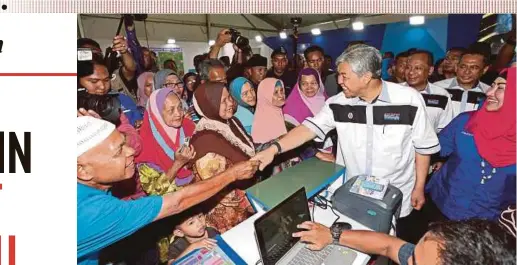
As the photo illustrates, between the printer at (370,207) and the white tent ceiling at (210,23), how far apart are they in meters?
0.66

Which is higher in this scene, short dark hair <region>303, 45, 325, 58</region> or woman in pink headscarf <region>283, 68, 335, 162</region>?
short dark hair <region>303, 45, 325, 58</region>

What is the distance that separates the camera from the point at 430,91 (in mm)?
1918

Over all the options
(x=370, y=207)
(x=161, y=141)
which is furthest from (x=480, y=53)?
(x=161, y=141)

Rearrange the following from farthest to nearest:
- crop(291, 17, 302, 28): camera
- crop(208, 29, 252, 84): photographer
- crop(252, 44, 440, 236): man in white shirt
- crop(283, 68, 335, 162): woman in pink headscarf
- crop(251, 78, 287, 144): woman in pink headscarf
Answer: crop(283, 68, 335, 162): woman in pink headscarf
crop(251, 78, 287, 144): woman in pink headscarf
crop(208, 29, 252, 84): photographer
crop(252, 44, 440, 236): man in white shirt
crop(291, 17, 302, 28): camera

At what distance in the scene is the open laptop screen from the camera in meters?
1.03

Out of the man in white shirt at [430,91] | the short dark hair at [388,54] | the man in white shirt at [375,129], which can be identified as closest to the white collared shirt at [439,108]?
the man in white shirt at [430,91]

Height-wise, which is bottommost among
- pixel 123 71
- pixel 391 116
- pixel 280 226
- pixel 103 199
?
pixel 280 226

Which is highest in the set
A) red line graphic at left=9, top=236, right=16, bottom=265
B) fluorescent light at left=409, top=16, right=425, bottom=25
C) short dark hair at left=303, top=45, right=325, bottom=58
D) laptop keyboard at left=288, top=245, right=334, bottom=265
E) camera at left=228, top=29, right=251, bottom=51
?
short dark hair at left=303, top=45, right=325, bottom=58

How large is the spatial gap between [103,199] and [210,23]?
28.8 inches

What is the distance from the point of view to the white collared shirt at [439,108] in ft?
6.14

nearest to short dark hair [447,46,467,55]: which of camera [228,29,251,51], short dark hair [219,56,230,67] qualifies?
camera [228,29,251,51]

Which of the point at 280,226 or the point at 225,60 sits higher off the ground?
the point at 225,60

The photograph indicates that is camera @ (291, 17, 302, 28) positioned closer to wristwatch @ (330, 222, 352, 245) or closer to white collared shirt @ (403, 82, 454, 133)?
wristwatch @ (330, 222, 352, 245)

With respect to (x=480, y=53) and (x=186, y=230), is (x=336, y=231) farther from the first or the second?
(x=480, y=53)
